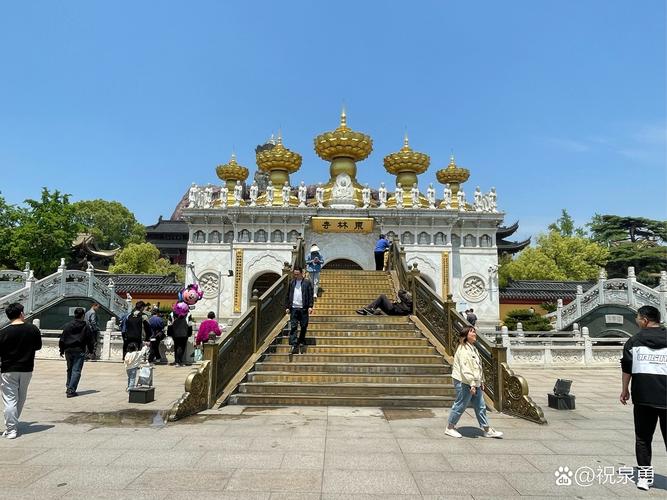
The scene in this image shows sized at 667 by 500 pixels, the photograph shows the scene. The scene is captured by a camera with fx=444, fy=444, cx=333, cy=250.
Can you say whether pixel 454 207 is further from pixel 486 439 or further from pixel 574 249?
pixel 486 439

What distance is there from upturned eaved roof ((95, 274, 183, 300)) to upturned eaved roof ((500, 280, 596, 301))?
19906 millimetres

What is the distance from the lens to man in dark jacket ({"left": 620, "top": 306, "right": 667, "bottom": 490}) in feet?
12.4

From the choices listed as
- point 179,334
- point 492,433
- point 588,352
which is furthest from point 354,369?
point 588,352

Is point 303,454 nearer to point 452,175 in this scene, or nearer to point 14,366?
point 14,366

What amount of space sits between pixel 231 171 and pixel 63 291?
1348cm

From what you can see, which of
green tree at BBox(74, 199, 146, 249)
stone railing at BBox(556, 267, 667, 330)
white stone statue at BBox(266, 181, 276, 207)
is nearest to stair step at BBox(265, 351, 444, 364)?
stone railing at BBox(556, 267, 667, 330)

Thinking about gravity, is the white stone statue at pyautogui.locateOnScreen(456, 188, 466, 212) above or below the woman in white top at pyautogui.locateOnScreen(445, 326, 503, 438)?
above

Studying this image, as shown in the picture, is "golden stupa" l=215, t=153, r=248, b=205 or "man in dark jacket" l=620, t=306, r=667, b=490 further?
"golden stupa" l=215, t=153, r=248, b=205

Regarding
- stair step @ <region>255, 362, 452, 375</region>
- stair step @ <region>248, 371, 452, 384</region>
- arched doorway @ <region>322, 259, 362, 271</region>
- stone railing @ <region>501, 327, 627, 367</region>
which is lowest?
stone railing @ <region>501, 327, 627, 367</region>

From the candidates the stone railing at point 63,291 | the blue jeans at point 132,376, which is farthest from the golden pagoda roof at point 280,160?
the blue jeans at point 132,376

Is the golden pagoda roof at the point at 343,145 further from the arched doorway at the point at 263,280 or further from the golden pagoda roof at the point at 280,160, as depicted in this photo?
the arched doorway at the point at 263,280

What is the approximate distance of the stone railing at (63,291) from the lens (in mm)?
18875

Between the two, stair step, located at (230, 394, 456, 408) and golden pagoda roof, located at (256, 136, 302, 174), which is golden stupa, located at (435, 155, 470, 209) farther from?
stair step, located at (230, 394, 456, 408)

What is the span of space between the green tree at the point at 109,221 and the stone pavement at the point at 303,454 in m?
45.7
